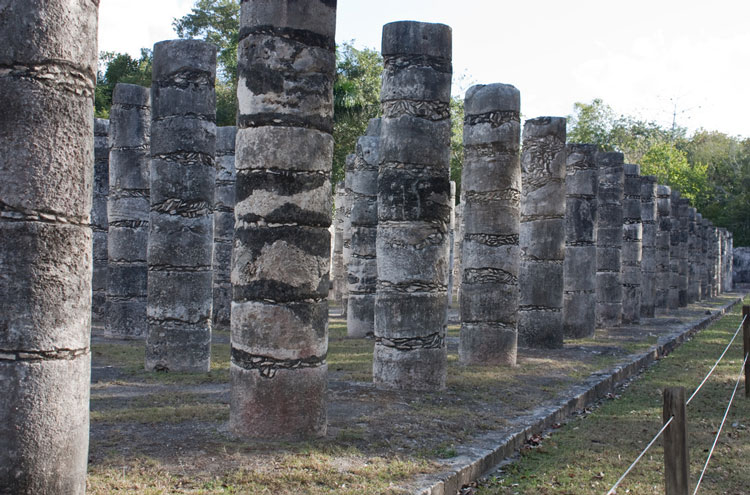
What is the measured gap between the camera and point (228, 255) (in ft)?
58.8

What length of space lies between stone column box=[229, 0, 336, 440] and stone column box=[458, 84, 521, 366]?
5608 millimetres

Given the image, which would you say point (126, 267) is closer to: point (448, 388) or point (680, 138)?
point (448, 388)

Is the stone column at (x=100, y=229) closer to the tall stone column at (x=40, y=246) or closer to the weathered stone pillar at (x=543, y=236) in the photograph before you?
the weathered stone pillar at (x=543, y=236)

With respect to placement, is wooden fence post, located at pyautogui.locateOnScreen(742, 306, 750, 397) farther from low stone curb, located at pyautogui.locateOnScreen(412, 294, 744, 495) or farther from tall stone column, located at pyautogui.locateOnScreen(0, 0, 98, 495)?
tall stone column, located at pyautogui.locateOnScreen(0, 0, 98, 495)

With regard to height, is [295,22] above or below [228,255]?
above

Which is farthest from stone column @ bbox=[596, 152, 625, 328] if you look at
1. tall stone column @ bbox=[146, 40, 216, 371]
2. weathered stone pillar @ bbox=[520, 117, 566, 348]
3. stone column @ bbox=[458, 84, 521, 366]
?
tall stone column @ bbox=[146, 40, 216, 371]

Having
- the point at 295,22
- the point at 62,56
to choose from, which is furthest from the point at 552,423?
the point at 62,56

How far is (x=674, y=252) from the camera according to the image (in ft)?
101

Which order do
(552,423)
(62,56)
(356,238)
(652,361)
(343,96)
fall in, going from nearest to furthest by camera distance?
(62,56) < (552,423) < (652,361) < (356,238) < (343,96)

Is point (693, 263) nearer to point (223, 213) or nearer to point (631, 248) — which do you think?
point (631, 248)

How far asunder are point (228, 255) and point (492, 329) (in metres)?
7.07

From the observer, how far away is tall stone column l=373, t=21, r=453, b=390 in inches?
420

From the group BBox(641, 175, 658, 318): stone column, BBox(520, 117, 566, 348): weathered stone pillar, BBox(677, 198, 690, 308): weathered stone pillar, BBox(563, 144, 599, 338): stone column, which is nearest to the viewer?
BBox(520, 117, 566, 348): weathered stone pillar

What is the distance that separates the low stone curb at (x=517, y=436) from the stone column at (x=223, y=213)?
861 cm
